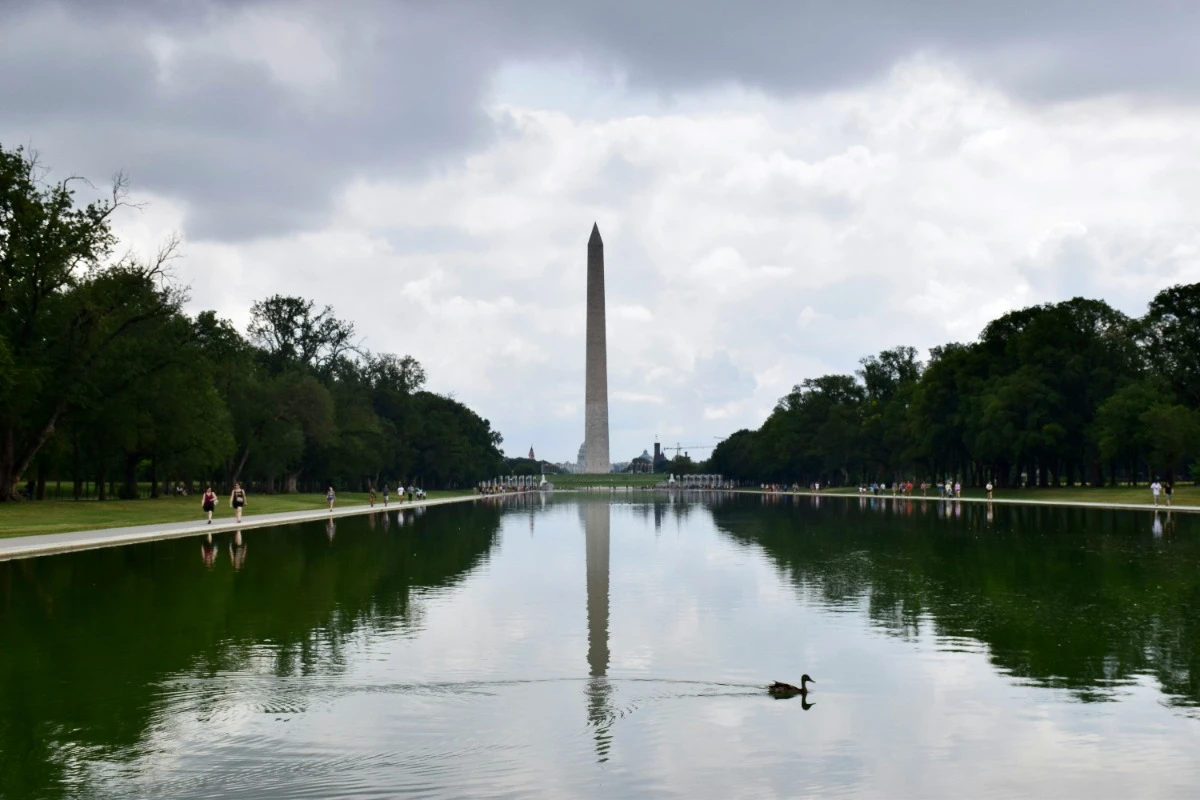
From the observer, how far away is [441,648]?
13.6m

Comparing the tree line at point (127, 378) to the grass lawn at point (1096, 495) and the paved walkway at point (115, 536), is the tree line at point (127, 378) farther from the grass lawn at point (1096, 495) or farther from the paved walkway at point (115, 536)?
the grass lawn at point (1096, 495)

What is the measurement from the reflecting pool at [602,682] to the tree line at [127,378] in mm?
26179

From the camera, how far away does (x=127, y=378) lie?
52.2 metres

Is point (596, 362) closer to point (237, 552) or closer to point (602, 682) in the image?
point (237, 552)

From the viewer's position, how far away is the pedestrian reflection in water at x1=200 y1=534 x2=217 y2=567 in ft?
87.1

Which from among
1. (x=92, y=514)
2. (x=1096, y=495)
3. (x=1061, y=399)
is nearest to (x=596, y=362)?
(x=1061, y=399)

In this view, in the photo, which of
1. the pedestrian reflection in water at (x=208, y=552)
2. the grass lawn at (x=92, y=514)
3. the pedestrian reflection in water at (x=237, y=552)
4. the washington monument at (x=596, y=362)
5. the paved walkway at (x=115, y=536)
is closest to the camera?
the pedestrian reflection in water at (x=237, y=552)

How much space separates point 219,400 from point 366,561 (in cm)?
4117

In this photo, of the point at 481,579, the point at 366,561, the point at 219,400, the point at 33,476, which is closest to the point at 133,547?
the point at 366,561

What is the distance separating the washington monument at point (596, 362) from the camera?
113 metres

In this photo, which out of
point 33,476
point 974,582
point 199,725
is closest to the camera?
point 199,725

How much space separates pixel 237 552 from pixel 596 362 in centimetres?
8796

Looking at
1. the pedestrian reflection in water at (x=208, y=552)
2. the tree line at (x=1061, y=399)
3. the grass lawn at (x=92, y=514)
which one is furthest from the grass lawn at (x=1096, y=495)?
the pedestrian reflection in water at (x=208, y=552)

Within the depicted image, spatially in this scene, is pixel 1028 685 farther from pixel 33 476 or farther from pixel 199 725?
pixel 33 476
